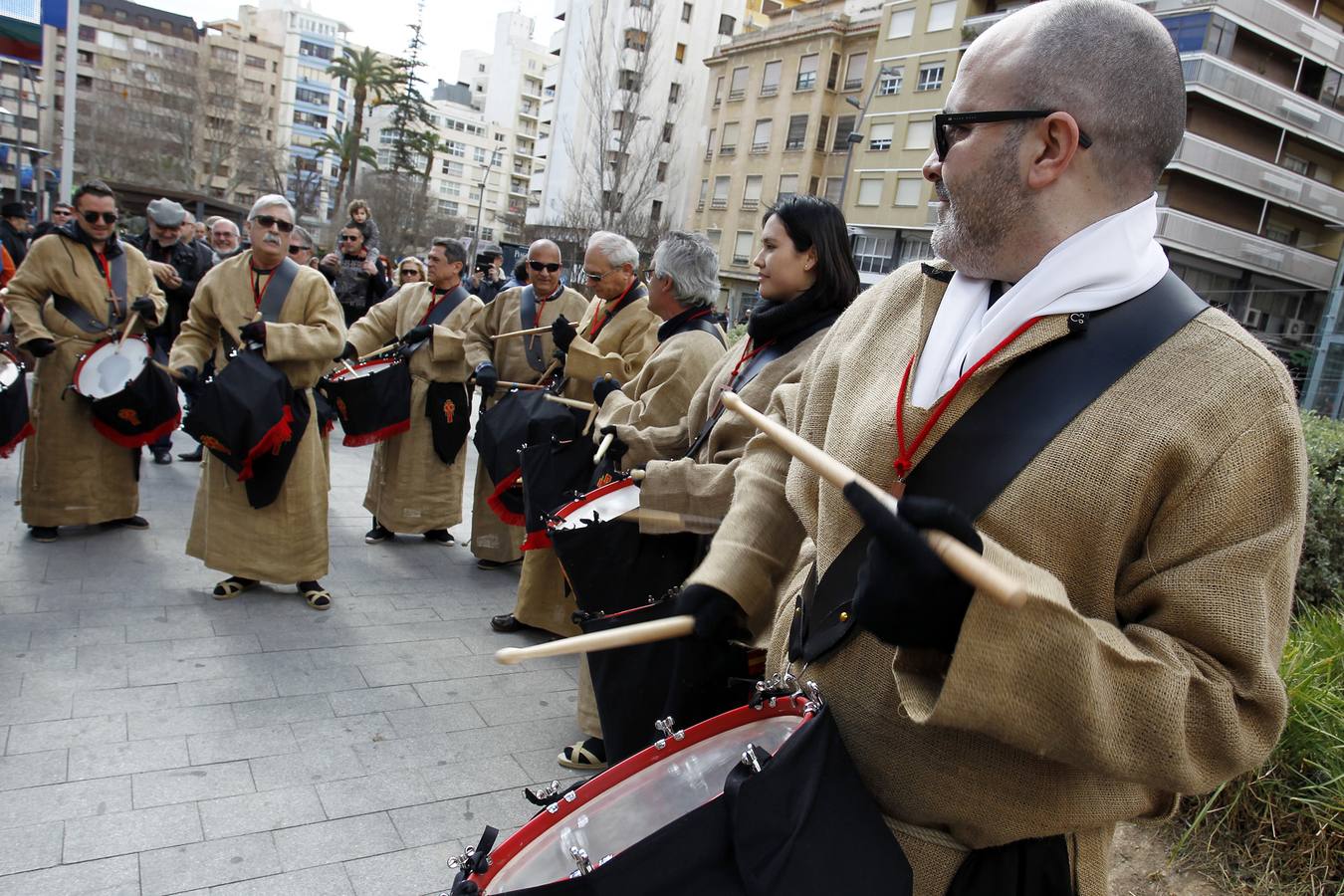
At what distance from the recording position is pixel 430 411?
668cm

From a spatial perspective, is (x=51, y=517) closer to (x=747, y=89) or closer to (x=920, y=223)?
(x=920, y=223)

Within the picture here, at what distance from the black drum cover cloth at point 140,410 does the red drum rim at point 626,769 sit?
5.35 metres

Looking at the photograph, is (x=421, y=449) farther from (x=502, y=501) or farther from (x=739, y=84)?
(x=739, y=84)

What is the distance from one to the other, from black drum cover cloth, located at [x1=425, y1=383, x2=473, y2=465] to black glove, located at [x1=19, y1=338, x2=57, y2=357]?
7.56 feet

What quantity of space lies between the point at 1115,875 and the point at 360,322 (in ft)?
19.5

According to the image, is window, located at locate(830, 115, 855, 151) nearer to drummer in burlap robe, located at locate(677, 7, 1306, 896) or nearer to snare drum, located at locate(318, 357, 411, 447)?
snare drum, located at locate(318, 357, 411, 447)

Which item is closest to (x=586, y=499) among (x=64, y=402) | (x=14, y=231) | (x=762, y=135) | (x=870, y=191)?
(x=64, y=402)

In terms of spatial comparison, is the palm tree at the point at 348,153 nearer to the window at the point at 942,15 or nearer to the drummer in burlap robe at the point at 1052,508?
the window at the point at 942,15

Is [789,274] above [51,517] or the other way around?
above

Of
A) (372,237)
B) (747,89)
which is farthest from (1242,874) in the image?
(747,89)

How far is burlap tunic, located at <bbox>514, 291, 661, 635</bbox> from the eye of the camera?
5094 millimetres

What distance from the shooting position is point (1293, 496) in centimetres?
119

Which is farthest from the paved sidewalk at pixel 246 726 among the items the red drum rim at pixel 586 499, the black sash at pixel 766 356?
the black sash at pixel 766 356

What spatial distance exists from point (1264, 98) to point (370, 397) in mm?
37676
